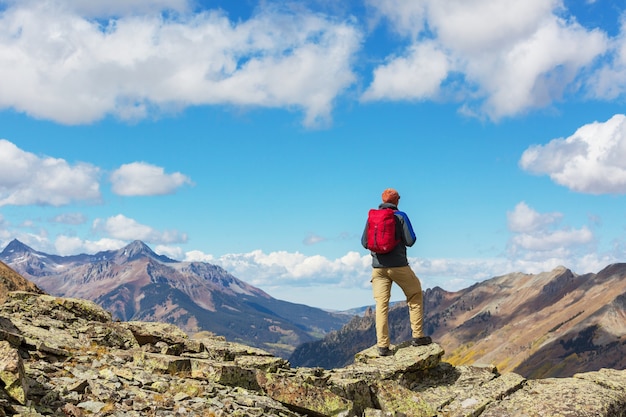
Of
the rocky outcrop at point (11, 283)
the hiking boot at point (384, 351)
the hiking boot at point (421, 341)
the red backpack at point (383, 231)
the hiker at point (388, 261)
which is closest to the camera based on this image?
the red backpack at point (383, 231)

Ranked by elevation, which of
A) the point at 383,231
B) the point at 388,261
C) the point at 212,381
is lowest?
the point at 212,381

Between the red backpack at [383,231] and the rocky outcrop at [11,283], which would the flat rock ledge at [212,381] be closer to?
the red backpack at [383,231]

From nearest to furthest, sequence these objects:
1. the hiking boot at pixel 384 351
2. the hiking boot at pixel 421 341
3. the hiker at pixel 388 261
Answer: the hiker at pixel 388 261 → the hiking boot at pixel 384 351 → the hiking boot at pixel 421 341

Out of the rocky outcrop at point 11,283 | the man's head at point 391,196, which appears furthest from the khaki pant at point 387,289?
the rocky outcrop at point 11,283

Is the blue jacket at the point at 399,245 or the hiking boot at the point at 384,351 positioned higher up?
the blue jacket at the point at 399,245

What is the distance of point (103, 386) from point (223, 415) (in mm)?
3194

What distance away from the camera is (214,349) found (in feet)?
71.3

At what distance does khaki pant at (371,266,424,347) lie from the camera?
23.2 metres

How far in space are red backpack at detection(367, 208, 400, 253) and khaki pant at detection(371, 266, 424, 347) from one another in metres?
1.11

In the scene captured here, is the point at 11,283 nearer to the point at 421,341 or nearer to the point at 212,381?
the point at 212,381

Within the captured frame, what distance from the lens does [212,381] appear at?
52.5 ft

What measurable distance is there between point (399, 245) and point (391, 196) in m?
2.06

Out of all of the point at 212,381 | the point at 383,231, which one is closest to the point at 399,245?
the point at 383,231

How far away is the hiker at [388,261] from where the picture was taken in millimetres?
22656
